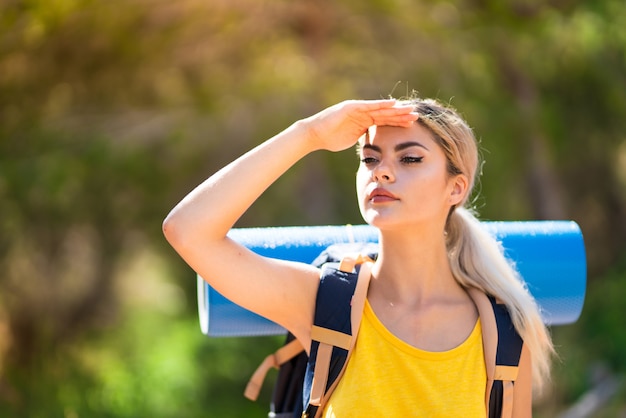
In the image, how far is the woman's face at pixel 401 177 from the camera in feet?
6.46

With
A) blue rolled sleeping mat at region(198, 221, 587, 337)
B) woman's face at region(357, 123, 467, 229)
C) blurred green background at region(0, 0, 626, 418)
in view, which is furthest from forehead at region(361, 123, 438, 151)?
blurred green background at region(0, 0, 626, 418)

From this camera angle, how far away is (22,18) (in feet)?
15.7

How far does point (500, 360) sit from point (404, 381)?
26 cm

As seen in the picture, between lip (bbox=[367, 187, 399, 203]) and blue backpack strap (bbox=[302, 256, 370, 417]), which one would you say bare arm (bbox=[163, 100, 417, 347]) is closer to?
blue backpack strap (bbox=[302, 256, 370, 417])

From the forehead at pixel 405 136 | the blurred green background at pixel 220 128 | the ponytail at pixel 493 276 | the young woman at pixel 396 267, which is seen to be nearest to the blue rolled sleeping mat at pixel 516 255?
the ponytail at pixel 493 276

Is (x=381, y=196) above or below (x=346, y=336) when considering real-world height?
above

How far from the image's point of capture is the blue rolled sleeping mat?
221cm

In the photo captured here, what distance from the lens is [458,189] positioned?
2.12 meters

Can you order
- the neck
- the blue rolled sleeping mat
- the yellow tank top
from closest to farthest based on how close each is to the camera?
the yellow tank top
the neck
the blue rolled sleeping mat

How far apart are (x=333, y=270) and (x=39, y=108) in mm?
4409

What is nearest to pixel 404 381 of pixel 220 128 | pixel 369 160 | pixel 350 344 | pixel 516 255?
pixel 350 344

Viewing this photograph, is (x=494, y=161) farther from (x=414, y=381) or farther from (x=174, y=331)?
(x=414, y=381)

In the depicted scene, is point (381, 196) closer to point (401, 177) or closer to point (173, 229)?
point (401, 177)

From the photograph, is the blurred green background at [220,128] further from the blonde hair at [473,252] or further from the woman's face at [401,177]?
the woman's face at [401,177]
